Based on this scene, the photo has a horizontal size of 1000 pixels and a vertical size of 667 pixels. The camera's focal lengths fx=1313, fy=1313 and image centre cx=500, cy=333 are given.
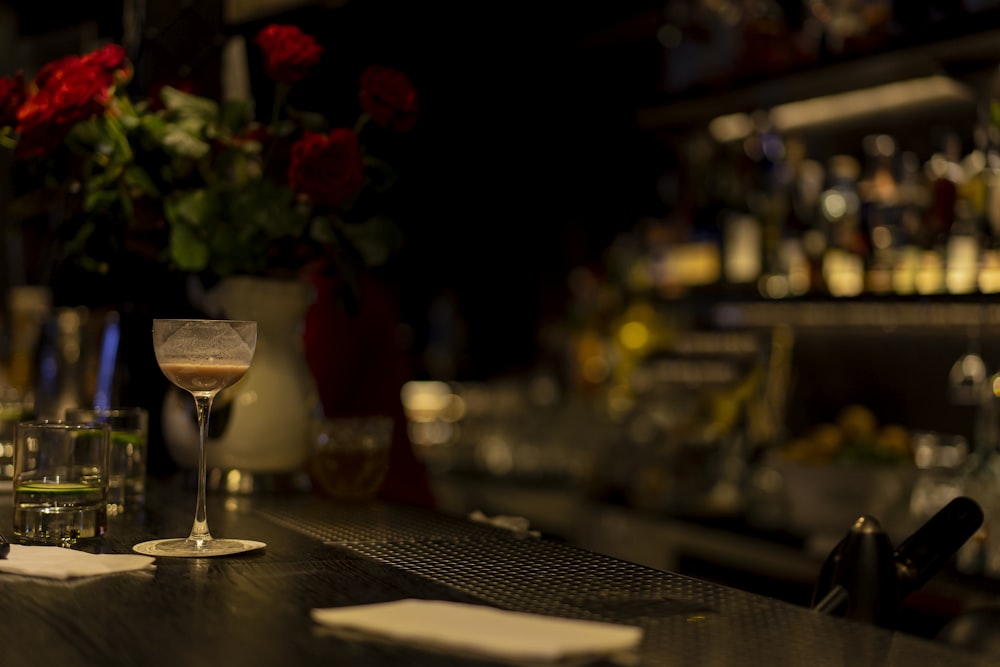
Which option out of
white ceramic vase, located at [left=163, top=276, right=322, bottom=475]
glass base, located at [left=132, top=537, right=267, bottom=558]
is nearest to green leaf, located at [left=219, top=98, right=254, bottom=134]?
white ceramic vase, located at [left=163, top=276, right=322, bottom=475]

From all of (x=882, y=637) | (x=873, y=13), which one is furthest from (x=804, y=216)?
(x=882, y=637)

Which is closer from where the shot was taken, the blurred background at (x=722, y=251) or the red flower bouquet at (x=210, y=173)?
the red flower bouquet at (x=210, y=173)

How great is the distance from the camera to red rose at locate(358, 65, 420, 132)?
1705mm

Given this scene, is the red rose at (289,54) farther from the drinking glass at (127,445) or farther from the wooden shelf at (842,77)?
the wooden shelf at (842,77)

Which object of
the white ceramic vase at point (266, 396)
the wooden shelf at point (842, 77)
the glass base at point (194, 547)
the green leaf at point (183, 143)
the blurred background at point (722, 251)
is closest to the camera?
the glass base at point (194, 547)

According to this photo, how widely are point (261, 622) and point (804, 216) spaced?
9.27 ft

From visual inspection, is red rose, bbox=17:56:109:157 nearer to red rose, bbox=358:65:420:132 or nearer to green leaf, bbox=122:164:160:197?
green leaf, bbox=122:164:160:197

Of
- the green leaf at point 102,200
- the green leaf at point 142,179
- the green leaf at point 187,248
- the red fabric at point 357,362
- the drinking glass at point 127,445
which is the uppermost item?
the green leaf at point 142,179

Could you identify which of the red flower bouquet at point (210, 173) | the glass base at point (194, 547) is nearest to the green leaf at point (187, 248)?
the red flower bouquet at point (210, 173)

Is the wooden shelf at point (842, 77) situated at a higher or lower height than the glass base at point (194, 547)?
higher

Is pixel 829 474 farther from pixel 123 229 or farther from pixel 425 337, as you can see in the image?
pixel 425 337

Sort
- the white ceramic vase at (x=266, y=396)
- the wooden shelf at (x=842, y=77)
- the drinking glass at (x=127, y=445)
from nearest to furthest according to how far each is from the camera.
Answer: the drinking glass at (x=127, y=445) → the white ceramic vase at (x=266, y=396) → the wooden shelf at (x=842, y=77)

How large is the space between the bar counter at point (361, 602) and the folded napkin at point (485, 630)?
0.04ft

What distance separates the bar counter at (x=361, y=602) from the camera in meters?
0.86
